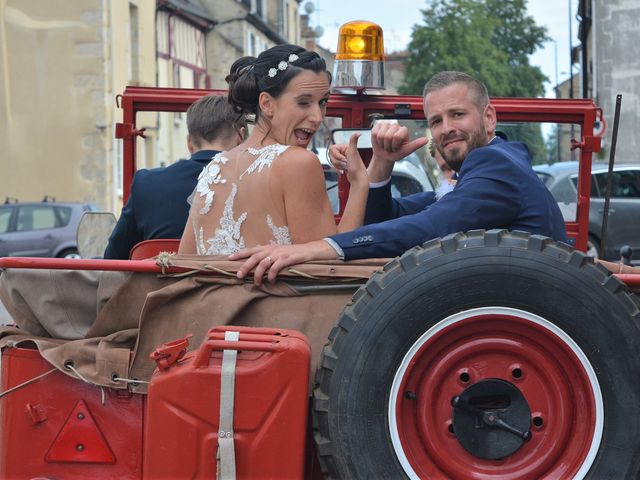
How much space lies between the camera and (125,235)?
521 centimetres

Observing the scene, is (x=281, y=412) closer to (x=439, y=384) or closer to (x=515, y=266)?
(x=439, y=384)

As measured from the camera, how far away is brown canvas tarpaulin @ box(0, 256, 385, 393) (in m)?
3.16

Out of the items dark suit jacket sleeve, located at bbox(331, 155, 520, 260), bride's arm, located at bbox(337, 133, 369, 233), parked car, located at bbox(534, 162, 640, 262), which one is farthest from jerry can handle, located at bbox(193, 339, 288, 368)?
parked car, located at bbox(534, 162, 640, 262)

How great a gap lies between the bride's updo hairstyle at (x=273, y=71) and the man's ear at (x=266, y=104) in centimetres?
1

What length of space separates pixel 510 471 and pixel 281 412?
2.04 ft

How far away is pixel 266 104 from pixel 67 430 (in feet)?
4.44

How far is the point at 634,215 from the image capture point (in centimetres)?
1777

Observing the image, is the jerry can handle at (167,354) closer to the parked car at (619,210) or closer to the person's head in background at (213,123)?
the person's head in background at (213,123)

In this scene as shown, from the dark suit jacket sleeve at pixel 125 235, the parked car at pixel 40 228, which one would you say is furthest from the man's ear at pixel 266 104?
the parked car at pixel 40 228

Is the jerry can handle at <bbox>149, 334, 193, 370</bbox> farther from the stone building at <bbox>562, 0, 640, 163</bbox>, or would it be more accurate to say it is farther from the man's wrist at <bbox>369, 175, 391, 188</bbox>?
the stone building at <bbox>562, 0, 640, 163</bbox>

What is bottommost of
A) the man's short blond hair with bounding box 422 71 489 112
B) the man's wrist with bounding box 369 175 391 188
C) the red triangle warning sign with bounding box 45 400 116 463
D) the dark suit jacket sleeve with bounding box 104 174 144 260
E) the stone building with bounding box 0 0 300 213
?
the red triangle warning sign with bounding box 45 400 116 463

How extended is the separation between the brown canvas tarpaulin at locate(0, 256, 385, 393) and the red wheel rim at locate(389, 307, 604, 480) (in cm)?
31

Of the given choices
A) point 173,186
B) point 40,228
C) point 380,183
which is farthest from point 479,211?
point 40,228

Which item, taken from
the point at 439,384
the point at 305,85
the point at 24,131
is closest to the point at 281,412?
the point at 439,384
